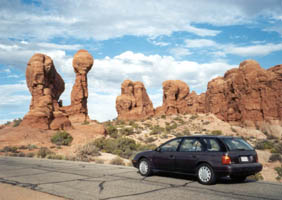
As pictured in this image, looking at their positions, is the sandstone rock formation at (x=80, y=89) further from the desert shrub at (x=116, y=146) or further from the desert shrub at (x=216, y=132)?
the desert shrub at (x=216, y=132)

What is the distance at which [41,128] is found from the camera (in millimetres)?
33688

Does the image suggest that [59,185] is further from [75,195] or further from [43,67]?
[43,67]

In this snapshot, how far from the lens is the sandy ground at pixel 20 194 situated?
6.44m

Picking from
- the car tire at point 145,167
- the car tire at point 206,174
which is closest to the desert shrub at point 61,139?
the car tire at point 145,167

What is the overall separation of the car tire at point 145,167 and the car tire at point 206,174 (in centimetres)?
209

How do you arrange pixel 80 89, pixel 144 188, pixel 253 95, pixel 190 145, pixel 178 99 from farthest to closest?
pixel 178 99 → pixel 80 89 → pixel 253 95 → pixel 190 145 → pixel 144 188

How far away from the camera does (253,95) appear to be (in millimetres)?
46844

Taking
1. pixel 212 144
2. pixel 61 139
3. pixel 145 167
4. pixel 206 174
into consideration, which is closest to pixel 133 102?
pixel 61 139

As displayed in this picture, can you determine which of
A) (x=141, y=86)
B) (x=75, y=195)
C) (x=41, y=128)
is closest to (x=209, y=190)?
(x=75, y=195)

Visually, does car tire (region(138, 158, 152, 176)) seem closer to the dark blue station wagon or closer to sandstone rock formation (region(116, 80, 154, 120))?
the dark blue station wagon

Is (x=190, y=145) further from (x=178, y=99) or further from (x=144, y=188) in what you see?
(x=178, y=99)

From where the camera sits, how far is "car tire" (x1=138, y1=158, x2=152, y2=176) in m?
9.68

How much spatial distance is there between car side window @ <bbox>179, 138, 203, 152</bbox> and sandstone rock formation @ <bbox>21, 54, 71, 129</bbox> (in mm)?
28263

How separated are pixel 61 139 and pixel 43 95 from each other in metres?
11.0
